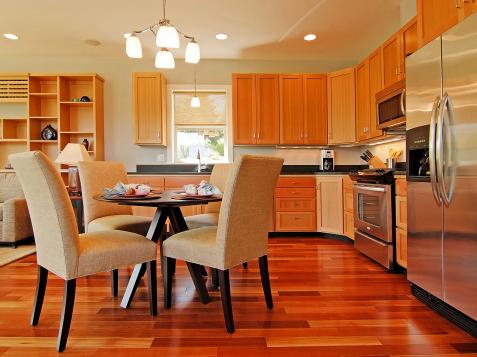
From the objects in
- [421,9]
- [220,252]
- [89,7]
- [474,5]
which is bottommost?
[220,252]

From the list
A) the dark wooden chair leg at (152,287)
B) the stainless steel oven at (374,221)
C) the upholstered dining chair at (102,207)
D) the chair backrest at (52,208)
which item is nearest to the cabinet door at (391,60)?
the stainless steel oven at (374,221)

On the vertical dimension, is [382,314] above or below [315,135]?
below

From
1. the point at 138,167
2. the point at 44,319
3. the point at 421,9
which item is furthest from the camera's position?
Answer: the point at 138,167

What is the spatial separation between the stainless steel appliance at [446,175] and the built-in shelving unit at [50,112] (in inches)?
163

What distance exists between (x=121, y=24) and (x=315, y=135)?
2.89 meters

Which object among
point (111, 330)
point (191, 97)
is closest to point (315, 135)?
point (191, 97)

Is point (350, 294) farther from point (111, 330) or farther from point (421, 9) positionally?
point (421, 9)

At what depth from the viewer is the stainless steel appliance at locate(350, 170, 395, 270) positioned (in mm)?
2785

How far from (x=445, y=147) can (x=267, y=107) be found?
118 inches

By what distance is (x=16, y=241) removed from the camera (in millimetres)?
3598

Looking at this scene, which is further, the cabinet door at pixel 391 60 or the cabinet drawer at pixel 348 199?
the cabinet drawer at pixel 348 199

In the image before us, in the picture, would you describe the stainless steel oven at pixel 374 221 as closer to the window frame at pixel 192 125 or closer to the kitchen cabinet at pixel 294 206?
the kitchen cabinet at pixel 294 206

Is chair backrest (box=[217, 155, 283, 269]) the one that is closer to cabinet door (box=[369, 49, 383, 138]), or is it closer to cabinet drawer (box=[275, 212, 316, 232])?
cabinet door (box=[369, 49, 383, 138])

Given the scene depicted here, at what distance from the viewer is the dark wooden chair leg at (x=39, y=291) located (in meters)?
1.75
